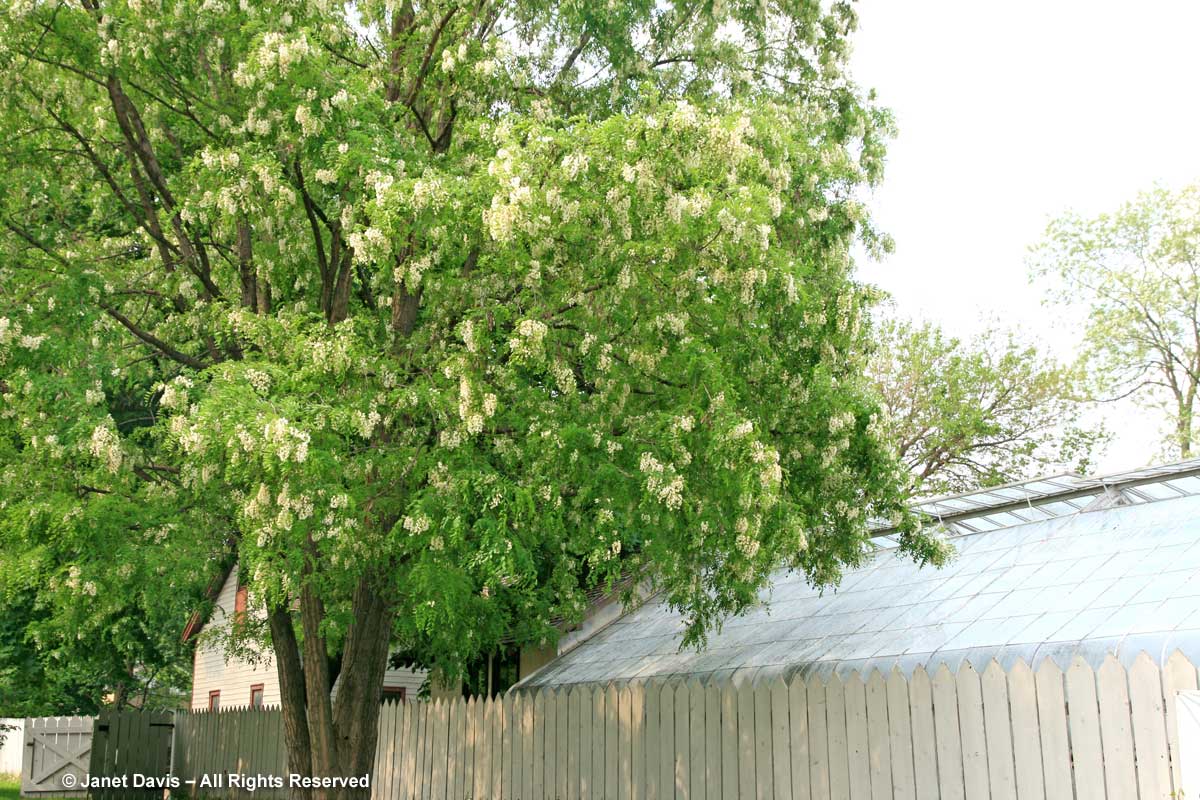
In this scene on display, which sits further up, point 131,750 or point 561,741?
point 561,741

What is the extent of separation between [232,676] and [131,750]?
5.97 metres

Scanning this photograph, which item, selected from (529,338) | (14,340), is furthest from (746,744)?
(14,340)

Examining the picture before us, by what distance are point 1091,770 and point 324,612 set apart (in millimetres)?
8252

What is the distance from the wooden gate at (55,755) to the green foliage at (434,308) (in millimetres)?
12917

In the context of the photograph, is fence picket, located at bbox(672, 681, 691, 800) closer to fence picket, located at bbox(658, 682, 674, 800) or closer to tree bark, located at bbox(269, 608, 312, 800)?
fence picket, located at bbox(658, 682, 674, 800)

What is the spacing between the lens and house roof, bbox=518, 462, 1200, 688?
9.93 m

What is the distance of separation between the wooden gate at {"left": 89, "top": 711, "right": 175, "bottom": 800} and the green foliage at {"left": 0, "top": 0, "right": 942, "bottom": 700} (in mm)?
12267

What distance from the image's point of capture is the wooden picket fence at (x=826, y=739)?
315 inches

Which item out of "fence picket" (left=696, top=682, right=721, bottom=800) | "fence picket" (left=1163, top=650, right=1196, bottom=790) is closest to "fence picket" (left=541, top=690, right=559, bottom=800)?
"fence picket" (left=696, top=682, right=721, bottom=800)

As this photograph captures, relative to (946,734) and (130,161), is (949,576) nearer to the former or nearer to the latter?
(946,734)

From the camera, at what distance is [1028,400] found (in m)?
36.0

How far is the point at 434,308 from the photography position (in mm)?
11516

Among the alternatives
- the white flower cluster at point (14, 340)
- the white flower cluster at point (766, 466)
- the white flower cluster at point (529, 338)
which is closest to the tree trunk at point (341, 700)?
the white flower cluster at point (14, 340)

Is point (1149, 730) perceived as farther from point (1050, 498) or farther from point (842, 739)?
point (1050, 498)
